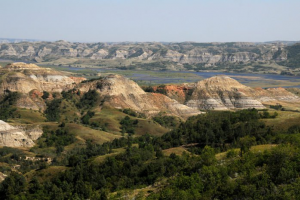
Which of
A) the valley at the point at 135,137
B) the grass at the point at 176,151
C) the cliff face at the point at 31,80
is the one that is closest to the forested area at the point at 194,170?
the valley at the point at 135,137

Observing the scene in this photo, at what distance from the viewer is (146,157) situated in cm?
7369

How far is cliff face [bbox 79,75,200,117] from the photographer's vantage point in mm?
148500

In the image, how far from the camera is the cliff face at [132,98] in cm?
14850

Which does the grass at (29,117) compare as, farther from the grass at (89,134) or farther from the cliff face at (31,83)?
the grass at (89,134)

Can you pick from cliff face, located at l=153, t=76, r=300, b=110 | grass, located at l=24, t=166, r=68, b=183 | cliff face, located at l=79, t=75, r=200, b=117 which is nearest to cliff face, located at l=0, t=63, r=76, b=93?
cliff face, located at l=79, t=75, r=200, b=117

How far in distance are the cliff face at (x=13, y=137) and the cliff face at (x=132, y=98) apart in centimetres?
4766

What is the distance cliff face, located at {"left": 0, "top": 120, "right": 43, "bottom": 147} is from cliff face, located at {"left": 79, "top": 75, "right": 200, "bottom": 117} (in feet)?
156

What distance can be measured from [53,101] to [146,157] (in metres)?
79.8

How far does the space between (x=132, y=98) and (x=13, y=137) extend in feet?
210

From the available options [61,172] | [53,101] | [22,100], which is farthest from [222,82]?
[61,172]

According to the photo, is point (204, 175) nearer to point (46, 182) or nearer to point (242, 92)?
point (46, 182)

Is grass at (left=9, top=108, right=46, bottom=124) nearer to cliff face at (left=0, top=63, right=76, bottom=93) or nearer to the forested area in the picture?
cliff face at (left=0, top=63, right=76, bottom=93)

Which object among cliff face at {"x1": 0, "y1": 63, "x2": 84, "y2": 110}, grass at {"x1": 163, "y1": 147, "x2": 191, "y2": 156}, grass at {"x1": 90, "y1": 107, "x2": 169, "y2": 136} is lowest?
grass at {"x1": 90, "y1": 107, "x2": 169, "y2": 136}

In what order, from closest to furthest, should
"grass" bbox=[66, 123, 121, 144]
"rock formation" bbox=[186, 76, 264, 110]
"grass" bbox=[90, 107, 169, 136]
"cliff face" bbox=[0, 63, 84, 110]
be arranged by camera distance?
"grass" bbox=[66, 123, 121, 144] < "grass" bbox=[90, 107, 169, 136] < "cliff face" bbox=[0, 63, 84, 110] < "rock formation" bbox=[186, 76, 264, 110]
